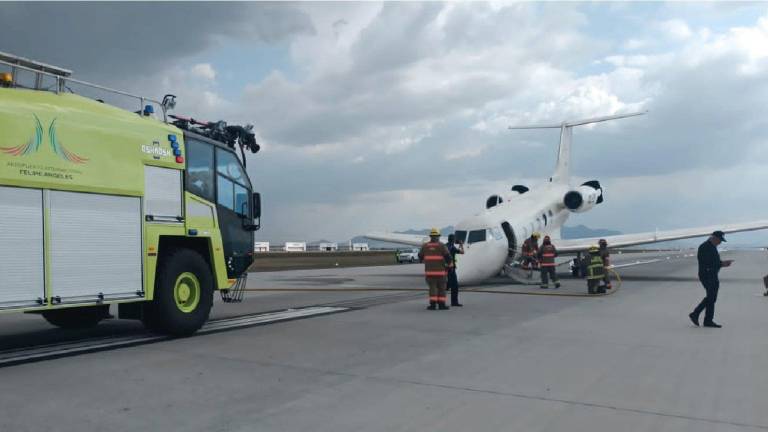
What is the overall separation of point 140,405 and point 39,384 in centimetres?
173

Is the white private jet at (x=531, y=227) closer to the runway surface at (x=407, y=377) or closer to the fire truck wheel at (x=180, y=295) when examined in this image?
the runway surface at (x=407, y=377)

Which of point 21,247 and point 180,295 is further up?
point 21,247

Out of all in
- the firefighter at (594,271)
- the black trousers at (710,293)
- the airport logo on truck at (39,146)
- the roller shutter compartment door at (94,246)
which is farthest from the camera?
the firefighter at (594,271)

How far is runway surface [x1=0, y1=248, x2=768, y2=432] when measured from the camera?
17.5 ft

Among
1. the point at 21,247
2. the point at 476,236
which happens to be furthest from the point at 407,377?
the point at 476,236

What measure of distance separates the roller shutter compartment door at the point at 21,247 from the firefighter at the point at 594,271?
49.2 ft

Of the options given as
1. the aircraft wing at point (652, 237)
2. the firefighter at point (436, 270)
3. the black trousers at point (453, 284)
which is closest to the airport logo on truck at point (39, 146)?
the firefighter at point (436, 270)

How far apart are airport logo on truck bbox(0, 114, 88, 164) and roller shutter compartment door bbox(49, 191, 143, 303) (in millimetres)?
513

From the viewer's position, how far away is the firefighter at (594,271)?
59.4ft

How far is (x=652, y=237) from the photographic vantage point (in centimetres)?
2730

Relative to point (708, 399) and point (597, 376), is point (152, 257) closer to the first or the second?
point (597, 376)

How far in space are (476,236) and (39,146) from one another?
52.5 feet

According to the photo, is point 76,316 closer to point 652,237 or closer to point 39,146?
point 39,146

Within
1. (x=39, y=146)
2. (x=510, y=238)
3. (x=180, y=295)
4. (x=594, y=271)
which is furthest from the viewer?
(x=510, y=238)
